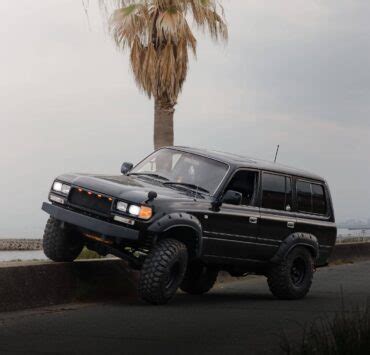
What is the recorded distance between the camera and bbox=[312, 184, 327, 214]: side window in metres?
13.5

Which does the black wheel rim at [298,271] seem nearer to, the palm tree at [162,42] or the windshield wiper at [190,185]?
the windshield wiper at [190,185]

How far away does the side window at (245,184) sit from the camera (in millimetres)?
11961

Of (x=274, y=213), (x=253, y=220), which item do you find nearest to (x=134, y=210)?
(x=253, y=220)

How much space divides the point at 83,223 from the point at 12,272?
1.01 metres

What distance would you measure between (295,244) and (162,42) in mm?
13610

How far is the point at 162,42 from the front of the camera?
992 inches

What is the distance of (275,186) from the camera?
12562 mm

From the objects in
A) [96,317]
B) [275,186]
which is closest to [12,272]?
[96,317]

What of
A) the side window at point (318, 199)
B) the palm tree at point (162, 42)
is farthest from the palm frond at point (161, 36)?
the side window at point (318, 199)

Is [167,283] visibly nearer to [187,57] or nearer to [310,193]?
[310,193]

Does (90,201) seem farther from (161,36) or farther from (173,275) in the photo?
(161,36)

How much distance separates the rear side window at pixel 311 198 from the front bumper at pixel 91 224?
11.9ft

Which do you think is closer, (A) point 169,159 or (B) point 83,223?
(B) point 83,223

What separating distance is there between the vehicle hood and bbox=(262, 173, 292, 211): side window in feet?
4.97
